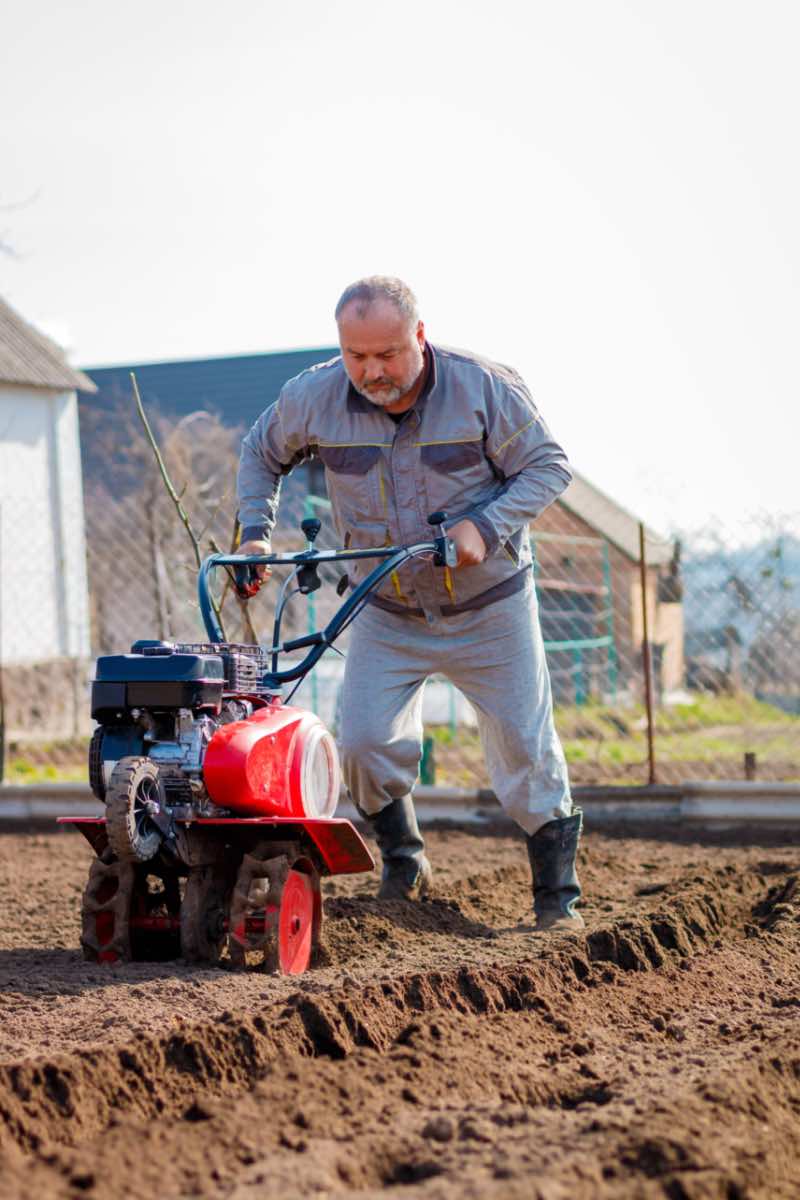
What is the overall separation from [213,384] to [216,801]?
20.5 meters

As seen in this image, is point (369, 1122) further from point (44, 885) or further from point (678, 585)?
point (678, 585)

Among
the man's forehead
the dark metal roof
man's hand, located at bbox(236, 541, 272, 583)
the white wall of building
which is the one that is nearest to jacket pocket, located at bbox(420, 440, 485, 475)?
the man's forehead

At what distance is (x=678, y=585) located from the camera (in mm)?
9203

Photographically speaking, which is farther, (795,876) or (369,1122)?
(795,876)

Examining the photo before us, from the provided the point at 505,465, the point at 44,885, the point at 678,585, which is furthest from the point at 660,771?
the point at 505,465

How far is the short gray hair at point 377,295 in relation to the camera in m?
4.35

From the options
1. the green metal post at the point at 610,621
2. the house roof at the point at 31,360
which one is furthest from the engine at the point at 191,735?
the house roof at the point at 31,360

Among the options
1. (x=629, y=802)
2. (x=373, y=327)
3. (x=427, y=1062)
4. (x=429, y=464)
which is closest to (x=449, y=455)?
(x=429, y=464)

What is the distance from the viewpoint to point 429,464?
15.6ft

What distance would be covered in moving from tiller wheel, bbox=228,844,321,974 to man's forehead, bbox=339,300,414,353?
1.41 metres

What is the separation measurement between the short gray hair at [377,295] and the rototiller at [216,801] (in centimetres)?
60

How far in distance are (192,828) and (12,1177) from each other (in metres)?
1.69

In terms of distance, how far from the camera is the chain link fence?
9.17m

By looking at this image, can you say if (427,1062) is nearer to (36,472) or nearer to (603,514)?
(603,514)
